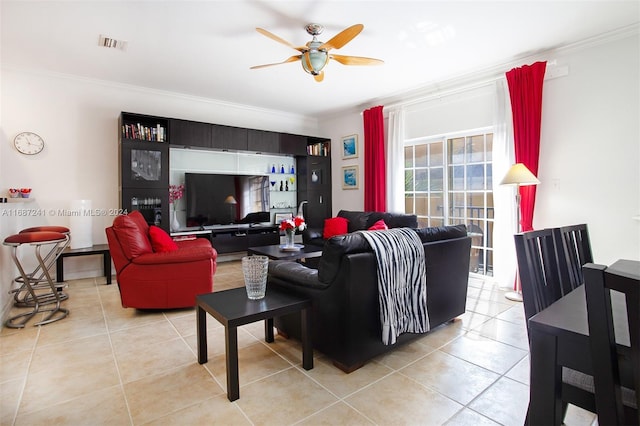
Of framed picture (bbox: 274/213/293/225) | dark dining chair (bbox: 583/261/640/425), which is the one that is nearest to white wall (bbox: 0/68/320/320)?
framed picture (bbox: 274/213/293/225)

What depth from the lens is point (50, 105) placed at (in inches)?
169

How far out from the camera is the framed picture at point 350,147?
6192 mm

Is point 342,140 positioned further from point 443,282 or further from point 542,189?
point 443,282

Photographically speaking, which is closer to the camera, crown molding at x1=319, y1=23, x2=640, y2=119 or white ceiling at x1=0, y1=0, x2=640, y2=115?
white ceiling at x1=0, y1=0, x2=640, y2=115

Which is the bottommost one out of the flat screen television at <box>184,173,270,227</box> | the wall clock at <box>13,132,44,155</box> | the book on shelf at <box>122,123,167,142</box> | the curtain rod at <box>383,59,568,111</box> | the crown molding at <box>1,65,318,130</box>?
the flat screen television at <box>184,173,270,227</box>

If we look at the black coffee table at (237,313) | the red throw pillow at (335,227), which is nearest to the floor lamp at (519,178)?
the red throw pillow at (335,227)

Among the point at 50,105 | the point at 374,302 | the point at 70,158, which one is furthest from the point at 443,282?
the point at 50,105

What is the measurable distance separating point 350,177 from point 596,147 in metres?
3.75

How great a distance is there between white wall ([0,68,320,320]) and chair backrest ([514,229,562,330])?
490cm

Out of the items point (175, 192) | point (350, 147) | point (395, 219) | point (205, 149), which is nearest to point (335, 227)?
point (395, 219)

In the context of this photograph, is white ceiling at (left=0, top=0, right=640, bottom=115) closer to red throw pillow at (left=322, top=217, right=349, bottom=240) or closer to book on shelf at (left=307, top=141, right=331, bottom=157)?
book on shelf at (left=307, top=141, right=331, bottom=157)

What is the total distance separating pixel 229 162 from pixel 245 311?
4375mm

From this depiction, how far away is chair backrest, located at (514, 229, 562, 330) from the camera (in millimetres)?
1293

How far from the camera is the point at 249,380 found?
78.3 inches
